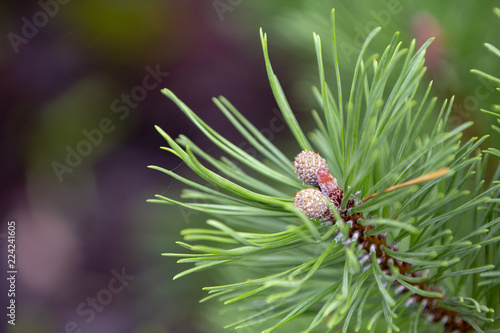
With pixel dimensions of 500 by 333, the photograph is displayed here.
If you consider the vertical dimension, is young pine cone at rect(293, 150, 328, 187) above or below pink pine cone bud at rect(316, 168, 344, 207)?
above

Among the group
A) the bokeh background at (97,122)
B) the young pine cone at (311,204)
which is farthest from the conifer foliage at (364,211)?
the bokeh background at (97,122)

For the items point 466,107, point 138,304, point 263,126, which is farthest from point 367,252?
point 263,126

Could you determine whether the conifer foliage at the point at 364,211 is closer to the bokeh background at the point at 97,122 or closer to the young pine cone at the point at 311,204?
the young pine cone at the point at 311,204

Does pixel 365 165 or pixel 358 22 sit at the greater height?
pixel 358 22

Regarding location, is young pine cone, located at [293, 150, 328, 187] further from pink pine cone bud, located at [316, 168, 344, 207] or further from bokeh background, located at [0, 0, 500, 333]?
bokeh background, located at [0, 0, 500, 333]

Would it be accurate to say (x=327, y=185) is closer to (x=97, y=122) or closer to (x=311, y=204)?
(x=311, y=204)

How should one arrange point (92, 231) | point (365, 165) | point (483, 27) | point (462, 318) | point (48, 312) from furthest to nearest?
1. point (92, 231)
2. point (48, 312)
3. point (483, 27)
4. point (462, 318)
5. point (365, 165)

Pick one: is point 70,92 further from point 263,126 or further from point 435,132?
point 435,132

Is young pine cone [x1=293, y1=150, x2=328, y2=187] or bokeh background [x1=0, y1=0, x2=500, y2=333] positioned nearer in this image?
young pine cone [x1=293, y1=150, x2=328, y2=187]

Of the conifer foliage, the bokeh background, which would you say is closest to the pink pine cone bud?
the conifer foliage
